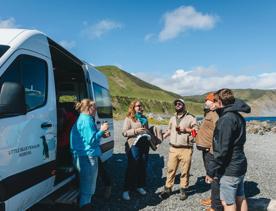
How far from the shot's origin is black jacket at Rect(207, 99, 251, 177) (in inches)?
224

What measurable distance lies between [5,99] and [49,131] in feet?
5.73

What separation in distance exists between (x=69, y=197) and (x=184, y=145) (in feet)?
10.7

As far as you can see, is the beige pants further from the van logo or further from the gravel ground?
the van logo

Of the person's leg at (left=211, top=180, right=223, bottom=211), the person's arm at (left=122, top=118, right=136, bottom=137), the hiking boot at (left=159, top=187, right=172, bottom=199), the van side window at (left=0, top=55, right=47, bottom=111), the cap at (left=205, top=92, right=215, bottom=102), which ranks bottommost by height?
the hiking boot at (left=159, top=187, right=172, bottom=199)

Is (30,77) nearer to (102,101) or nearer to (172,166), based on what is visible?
(172,166)

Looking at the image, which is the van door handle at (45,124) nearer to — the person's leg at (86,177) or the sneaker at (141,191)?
the person's leg at (86,177)

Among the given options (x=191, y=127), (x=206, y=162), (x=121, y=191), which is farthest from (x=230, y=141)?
(x=121, y=191)

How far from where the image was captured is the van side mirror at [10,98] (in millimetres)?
4641

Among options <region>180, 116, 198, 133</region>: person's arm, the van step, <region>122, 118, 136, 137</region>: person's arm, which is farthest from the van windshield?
<region>180, 116, 198, 133</region>: person's arm

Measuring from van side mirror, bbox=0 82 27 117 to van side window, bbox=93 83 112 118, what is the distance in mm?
5394

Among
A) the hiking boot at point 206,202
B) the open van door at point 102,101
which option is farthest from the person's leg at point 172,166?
the open van door at point 102,101

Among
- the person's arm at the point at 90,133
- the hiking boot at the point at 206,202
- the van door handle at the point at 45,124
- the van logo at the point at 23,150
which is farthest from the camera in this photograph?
the hiking boot at the point at 206,202

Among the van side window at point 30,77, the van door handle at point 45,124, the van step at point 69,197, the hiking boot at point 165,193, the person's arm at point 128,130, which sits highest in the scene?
the van side window at point 30,77

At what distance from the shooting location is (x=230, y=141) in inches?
224
